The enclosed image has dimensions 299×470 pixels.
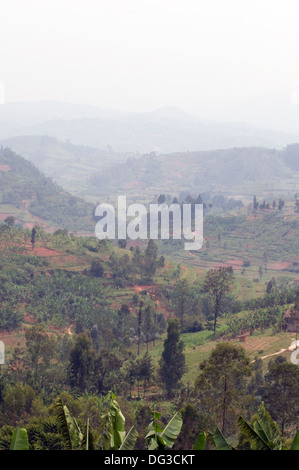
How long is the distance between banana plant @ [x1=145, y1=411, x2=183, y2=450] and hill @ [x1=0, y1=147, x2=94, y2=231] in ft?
307

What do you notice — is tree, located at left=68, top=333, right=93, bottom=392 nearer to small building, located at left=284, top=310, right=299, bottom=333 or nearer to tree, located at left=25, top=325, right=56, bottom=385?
tree, located at left=25, top=325, right=56, bottom=385

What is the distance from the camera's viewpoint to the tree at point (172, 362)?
1017 inches

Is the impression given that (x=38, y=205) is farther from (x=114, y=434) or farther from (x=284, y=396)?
(x=114, y=434)

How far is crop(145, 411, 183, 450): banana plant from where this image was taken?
7.29 m

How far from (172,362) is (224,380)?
31.8 ft

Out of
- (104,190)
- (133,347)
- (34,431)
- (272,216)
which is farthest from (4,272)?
(104,190)

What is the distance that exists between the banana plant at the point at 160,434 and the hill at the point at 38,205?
93579 mm

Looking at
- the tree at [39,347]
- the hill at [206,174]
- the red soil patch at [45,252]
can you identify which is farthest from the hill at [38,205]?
the tree at [39,347]

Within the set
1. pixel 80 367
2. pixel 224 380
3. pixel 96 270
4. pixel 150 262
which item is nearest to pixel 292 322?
pixel 80 367

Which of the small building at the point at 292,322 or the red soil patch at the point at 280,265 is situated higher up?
the small building at the point at 292,322

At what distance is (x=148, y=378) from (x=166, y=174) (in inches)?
6526

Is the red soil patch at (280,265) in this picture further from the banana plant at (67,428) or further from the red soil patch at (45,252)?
the banana plant at (67,428)

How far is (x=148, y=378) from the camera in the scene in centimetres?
2577
